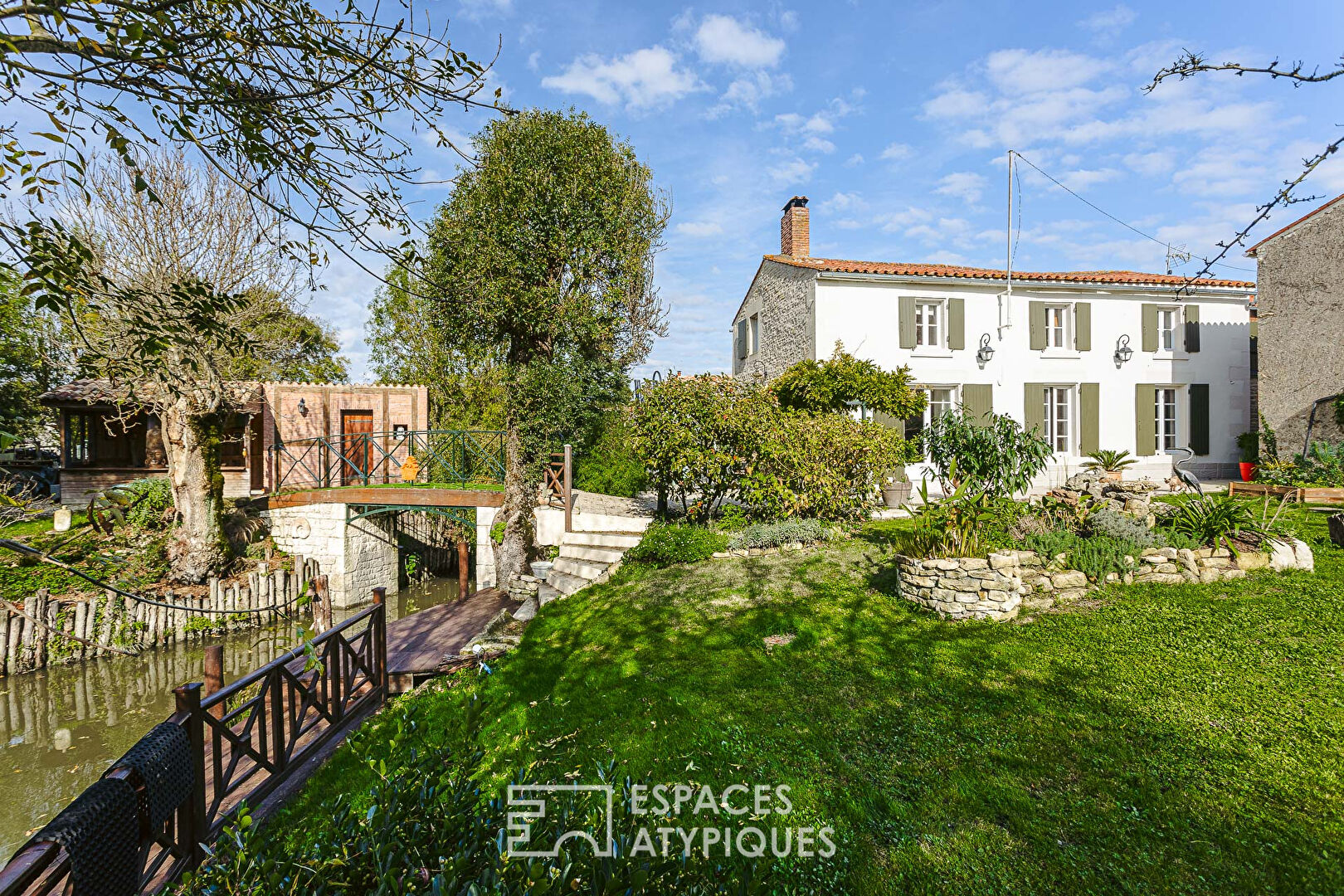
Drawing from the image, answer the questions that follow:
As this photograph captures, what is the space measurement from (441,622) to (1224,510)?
11.1 m

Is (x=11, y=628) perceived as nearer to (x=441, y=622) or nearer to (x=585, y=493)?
(x=441, y=622)

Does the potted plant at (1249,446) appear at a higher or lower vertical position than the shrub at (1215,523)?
higher

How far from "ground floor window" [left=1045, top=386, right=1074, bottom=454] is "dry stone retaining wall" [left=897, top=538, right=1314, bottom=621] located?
8.79 metres

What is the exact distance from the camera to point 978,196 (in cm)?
1174

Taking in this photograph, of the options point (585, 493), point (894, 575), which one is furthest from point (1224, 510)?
point (585, 493)

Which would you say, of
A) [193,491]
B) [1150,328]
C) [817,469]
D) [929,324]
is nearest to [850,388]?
[817,469]

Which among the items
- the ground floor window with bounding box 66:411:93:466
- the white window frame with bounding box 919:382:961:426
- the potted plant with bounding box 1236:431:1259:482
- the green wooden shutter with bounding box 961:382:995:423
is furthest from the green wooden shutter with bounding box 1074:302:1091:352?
the ground floor window with bounding box 66:411:93:466

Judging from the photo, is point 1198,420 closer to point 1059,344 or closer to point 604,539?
point 1059,344

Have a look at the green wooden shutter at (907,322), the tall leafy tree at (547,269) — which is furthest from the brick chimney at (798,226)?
the tall leafy tree at (547,269)

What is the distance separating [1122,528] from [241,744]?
8551 millimetres

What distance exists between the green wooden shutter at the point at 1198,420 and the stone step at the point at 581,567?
51.8ft

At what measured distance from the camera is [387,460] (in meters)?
17.5

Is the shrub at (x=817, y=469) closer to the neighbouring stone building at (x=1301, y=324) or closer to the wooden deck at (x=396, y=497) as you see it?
the wooden deck at (x=396, y=497)

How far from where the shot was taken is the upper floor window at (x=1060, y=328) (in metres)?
14.5
